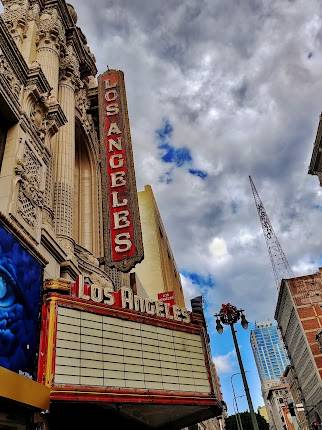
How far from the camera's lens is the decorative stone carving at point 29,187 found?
12.9 meters

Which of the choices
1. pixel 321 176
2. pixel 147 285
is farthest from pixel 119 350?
pixel 321 176

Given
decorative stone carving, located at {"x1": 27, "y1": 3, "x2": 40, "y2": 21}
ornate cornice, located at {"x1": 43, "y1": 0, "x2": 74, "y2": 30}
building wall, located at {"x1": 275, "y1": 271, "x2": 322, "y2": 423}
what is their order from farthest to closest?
building wall, located at {"x1": 275, "y1": 271, "x2": 322, "y2": 423}, ornate cornice, located at {"x1": 43, "y1": 0, "x2": 74, "y2": 30}, decorative stone carving, located at {"x1": 27, "y1": 3, "x2": 40, "y2": 21}

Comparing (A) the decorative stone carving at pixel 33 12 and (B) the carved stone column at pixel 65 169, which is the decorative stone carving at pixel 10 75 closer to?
(B) the carved stone column at pixel 65 169

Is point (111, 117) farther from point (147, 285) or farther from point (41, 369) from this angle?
point (147, 285)

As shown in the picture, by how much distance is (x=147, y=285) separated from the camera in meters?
42.1

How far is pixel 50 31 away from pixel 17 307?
18.6 metres

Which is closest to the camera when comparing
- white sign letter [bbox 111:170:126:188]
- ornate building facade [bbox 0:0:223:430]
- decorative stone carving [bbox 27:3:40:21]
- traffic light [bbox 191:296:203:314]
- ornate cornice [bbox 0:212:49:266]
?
ornate building facade [bbox 0:0:223:430]

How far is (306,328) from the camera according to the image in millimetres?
79250

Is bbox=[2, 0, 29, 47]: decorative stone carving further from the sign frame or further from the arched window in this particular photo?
the sign frame

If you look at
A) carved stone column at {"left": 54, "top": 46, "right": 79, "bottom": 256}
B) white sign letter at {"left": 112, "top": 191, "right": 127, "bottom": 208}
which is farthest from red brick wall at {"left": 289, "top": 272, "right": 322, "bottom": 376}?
carved stone column at {"left": 54, "top": 46, "right": 79, "bottom": 256}

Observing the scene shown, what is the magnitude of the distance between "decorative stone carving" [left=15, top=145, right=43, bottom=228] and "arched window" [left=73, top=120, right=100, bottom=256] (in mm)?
8699

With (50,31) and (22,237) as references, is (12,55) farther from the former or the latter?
(22,237)

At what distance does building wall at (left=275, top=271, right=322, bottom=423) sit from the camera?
247 ft

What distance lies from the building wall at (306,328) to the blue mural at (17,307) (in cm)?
7415
